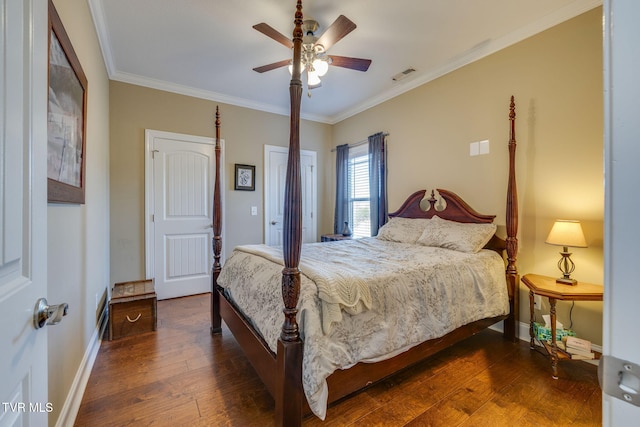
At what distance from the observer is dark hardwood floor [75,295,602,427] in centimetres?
155

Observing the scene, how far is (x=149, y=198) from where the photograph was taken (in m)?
3.48

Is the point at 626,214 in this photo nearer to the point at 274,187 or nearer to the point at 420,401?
the point at 420,401

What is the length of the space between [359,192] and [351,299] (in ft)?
10.1

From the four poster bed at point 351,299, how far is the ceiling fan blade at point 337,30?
630 millimetres

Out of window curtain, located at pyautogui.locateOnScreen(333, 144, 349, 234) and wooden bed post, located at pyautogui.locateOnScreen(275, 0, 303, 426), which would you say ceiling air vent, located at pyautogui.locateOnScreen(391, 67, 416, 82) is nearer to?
window curtain, located at pyautogui.locateOnScreen(333, 144, 349, 234)

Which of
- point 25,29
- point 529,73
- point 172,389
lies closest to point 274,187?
point 172,389

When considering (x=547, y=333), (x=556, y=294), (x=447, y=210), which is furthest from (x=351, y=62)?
(x=547, y=333)

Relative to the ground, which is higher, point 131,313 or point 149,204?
point 149,204

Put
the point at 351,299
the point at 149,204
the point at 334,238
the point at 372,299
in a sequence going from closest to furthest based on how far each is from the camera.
Result: 1. the point at 351,299
2. the point at 372,299
3. the point at 149,204
4. the point at 334,238

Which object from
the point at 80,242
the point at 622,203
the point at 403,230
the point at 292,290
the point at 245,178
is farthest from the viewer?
the point at 245,178

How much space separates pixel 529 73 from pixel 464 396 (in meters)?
2.75

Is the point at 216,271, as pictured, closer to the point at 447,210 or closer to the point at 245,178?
the point at 245,178

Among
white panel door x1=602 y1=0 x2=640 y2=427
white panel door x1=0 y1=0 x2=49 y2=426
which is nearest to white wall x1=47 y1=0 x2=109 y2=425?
white panel door x1=0 y1=0 x2=49 y2=426

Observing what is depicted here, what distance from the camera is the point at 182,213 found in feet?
12.1
